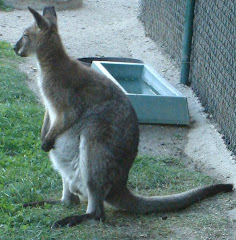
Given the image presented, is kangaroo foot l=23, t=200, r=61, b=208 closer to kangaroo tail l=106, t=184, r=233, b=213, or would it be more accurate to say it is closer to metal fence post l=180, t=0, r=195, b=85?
kangaroo tail l=106, t=184, r=233, b=213

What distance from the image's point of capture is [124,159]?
4.20 m

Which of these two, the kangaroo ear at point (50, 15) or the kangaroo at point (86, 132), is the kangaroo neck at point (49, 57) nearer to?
the kangaroo at point (86, 132)

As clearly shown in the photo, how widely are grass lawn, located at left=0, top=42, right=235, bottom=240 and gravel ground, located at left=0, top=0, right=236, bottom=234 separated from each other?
10.0 inches

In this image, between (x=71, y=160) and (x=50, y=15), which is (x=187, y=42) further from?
(x=71, y=160)

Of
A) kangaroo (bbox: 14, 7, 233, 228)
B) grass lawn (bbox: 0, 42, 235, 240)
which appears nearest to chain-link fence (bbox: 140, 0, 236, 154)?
grass lawn (bbox: 0, 42, 235, 240)

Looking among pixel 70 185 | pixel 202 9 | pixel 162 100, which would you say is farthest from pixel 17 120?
pixel 202 9

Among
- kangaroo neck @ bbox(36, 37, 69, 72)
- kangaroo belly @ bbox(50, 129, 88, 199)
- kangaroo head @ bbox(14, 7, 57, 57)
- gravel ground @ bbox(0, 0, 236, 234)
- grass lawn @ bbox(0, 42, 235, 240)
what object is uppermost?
kangaroo head @ bbox(14, 7, 57, 57)

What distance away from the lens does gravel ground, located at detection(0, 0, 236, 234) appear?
5559 mm

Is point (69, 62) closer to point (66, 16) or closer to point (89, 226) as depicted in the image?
point (89, 226)

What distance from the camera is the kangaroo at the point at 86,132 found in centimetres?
411

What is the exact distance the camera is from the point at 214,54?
20.6ft

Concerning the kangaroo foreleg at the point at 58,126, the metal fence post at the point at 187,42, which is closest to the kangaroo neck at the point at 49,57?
the kangaroo foreleg at the point at 58,126

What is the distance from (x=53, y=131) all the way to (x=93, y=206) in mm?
583

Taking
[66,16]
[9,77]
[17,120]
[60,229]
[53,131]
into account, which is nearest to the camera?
[60,229]
